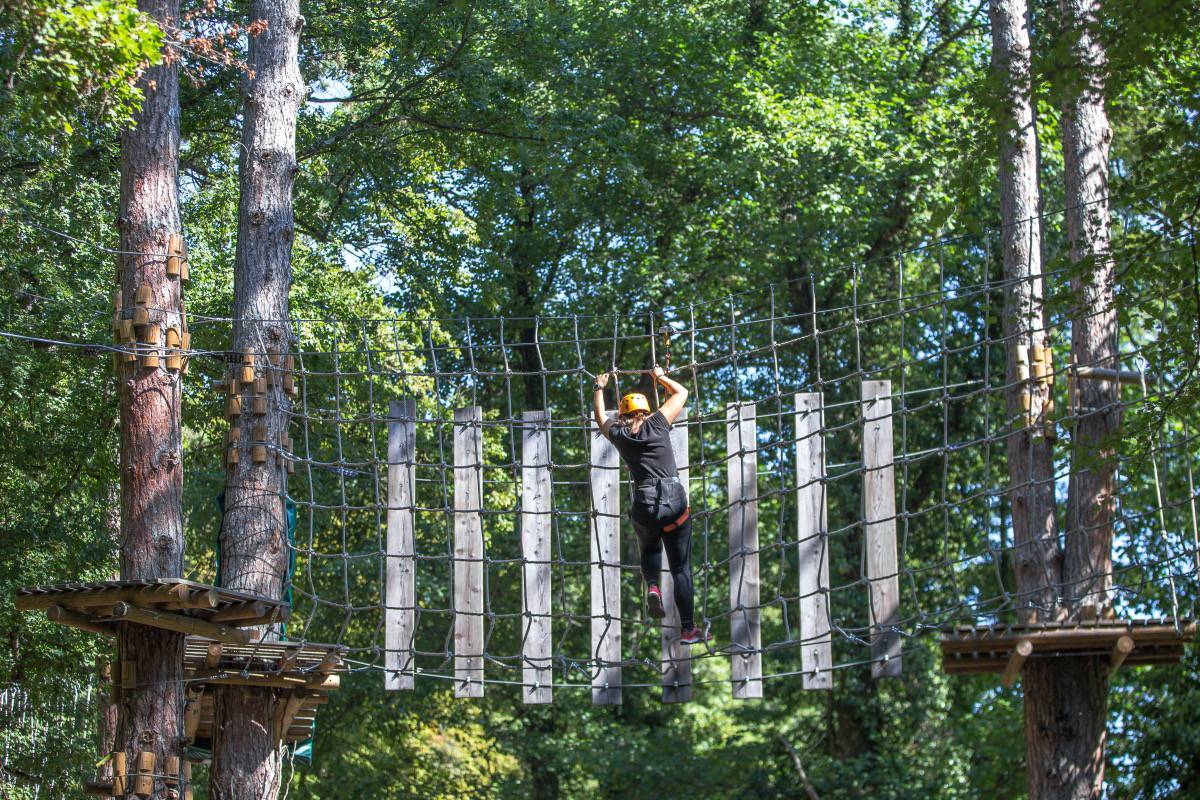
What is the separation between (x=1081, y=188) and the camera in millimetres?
7836

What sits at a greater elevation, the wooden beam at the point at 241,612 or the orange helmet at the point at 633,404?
the orange helmet at the point at 633,404

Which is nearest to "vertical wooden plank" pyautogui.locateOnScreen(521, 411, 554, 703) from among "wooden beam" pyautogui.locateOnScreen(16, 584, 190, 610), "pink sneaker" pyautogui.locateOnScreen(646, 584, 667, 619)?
"pink sneaker" pyautogui.locateOnScreen(646, 584, 667, 619)

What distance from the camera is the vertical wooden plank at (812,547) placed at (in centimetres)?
574

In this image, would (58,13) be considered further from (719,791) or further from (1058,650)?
(719,791)

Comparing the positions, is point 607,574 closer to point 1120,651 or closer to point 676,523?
point 676,523

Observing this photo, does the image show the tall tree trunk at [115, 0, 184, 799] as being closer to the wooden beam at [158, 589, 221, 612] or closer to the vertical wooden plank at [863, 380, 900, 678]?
the wooden beam at [158, 589, 221, 612]

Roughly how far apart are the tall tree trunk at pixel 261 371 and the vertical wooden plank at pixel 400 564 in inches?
34.9

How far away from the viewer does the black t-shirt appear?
6.01m

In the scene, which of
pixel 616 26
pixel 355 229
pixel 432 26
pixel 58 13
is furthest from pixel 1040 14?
pixel 58 13

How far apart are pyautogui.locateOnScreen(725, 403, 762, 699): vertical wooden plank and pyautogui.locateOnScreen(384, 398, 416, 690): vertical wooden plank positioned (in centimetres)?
Answer: 130

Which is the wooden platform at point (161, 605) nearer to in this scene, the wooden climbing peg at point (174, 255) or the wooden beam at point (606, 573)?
the wooden beam at point (606, 573)

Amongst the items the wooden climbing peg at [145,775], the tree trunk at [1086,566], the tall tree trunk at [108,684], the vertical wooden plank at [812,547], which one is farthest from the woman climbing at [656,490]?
the tall tree trunk at [108,684]

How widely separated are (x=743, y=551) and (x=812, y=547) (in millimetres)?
278

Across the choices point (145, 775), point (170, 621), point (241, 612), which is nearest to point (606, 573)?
point (241, 612)
